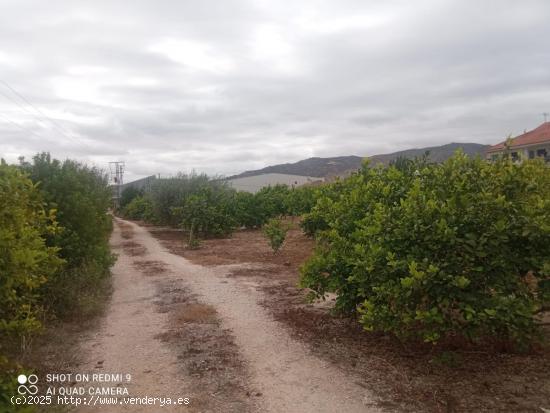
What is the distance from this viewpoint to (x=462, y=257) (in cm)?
424

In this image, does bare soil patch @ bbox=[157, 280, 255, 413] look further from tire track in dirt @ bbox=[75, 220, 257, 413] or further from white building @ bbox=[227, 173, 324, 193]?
white building @ bbox=[227, 173, 324, 193]

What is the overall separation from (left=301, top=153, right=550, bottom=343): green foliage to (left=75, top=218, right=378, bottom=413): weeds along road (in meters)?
0.81

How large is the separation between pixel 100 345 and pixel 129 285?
4.48 m

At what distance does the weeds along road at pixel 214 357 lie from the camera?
430cm

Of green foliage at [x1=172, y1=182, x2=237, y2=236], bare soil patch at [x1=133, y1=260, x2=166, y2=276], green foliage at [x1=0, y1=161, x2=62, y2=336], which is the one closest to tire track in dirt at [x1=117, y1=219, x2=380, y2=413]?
green foliage at [x1=0, y1=161, x2=62, y2=336]

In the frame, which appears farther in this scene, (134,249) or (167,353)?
(134,249)

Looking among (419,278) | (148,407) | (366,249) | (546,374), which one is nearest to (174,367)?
(148,407)

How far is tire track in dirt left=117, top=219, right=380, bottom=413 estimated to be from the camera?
420cm

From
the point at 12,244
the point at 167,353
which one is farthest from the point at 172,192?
the point at 12,244

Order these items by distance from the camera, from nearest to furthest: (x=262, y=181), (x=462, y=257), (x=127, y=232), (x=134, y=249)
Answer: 1. (x=462, y=257)
2. (x=134, y=249)
3. (x=127, y=232)
4. (x=262, y=181)

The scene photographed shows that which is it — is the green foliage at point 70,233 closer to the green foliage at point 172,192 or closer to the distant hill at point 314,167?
the green foliage at point 172,192

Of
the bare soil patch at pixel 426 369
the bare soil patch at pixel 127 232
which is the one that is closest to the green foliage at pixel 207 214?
the bare soil patch at pixel 127 232

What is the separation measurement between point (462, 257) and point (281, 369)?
85.9 inches

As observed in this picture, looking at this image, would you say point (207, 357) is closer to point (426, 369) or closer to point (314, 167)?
point (426, 369)
